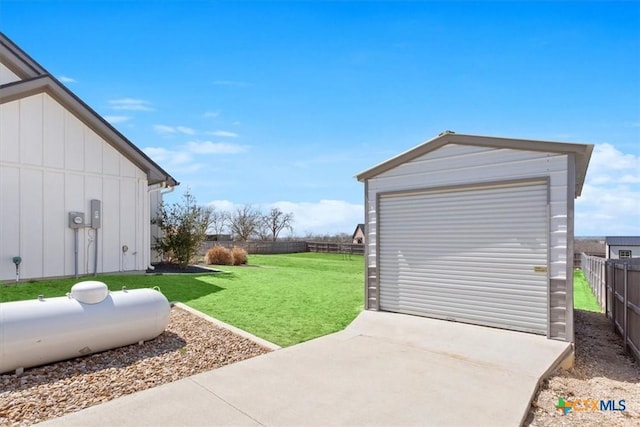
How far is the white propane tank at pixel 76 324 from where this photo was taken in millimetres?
4102

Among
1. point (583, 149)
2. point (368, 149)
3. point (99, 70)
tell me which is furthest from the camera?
point (368, 149)

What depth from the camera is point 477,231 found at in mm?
A: 6484

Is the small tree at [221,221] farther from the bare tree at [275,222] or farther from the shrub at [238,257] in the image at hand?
the shrub at [238,257]

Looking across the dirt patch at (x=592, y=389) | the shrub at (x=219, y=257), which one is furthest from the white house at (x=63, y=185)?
the dirt patch at (x=592, y=389)

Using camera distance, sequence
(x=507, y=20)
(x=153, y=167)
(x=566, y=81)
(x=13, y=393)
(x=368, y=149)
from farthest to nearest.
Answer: (x=368, y=149), (x=153, y=167), (x=566, y=81), (x=507, y=20), (x=13, y=393)

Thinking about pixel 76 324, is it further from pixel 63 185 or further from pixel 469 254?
pixel 63 185

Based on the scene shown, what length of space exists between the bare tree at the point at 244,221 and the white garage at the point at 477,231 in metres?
36.5

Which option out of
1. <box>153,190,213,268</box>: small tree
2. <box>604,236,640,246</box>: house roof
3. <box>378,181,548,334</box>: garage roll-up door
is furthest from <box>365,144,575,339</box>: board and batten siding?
<box>604,236,640,246</box>: house roof

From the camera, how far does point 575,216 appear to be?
5.48 m

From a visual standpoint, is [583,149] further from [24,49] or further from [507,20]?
[24,49]

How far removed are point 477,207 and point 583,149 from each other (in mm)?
1755

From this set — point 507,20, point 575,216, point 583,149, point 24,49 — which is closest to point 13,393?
point 575,216

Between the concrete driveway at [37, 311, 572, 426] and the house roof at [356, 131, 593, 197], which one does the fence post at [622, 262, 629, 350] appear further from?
the concrete driveway at [37, 311, 572, 426]

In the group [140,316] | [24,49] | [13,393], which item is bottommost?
[13,393]
